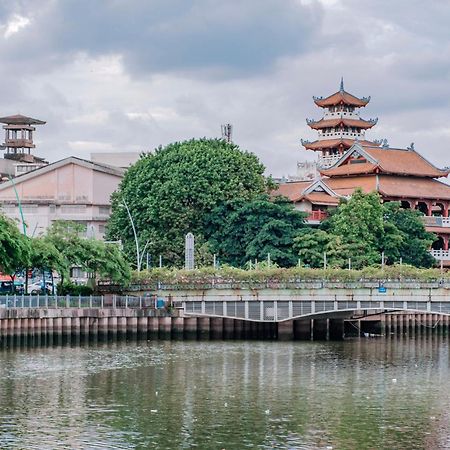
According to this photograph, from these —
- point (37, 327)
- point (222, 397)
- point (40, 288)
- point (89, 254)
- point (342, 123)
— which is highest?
point (342, 123)

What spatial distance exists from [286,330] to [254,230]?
2568 cm

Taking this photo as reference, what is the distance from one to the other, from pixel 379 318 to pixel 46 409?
50.0m

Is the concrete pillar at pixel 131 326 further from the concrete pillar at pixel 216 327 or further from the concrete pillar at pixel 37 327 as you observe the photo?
the concrete pillar at pixel 37 327

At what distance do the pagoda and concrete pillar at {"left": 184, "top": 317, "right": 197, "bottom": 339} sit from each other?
65.6 m

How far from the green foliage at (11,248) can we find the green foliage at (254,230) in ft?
99.4

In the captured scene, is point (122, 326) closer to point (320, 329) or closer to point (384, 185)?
point (320, 329)

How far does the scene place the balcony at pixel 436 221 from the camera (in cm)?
13750

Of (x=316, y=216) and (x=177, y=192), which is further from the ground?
(x=177, y=192)

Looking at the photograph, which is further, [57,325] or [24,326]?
[57,325]

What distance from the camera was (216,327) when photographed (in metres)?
95.8

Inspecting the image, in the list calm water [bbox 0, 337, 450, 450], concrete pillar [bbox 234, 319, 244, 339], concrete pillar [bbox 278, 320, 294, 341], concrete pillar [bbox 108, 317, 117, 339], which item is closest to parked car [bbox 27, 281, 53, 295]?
concrete pillar [bbox 108, 317, 117, 339]

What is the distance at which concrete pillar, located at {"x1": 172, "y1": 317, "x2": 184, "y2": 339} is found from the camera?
9450cm

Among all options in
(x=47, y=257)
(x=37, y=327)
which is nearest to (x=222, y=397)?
(x=37, y=327)

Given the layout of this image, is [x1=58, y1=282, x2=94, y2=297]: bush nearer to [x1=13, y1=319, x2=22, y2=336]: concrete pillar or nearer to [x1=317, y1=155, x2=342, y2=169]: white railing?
[x1=13, y1=319, x2=22, y2=336]: concrete pillar
